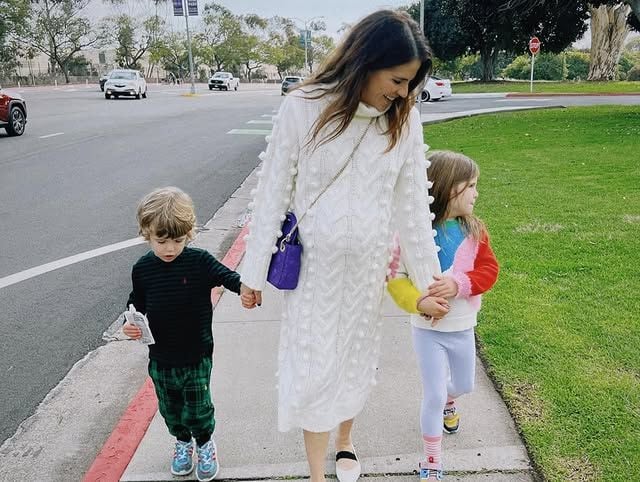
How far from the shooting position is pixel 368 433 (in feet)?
9.04

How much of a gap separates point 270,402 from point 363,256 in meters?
1.34

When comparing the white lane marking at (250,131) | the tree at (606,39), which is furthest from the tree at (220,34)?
the white lane marking at (250,131)

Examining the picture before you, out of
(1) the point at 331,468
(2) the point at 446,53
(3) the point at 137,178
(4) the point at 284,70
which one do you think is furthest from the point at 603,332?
(4) the point at 284,70

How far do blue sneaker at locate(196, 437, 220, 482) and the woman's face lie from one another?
1544mm

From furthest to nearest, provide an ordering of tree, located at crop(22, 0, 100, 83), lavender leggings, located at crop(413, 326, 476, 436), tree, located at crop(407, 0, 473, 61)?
tree, located at crop(22, 0, 100, 83), tree, located at crop(407, 0, 473, 61), lavender leggings, located at crop(413, 326, 476, 436)

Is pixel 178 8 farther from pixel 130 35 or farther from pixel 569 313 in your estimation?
pixel 569 313

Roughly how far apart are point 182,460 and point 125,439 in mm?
399

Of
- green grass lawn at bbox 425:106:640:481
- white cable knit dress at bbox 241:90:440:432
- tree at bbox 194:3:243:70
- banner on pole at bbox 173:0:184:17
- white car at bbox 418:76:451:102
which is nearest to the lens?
white cable knit dress at bbox 241:90:440:432

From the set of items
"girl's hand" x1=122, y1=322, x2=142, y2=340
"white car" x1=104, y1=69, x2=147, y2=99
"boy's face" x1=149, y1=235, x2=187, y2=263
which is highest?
"white car" x1=104, y1=69, x2=147, y2=99

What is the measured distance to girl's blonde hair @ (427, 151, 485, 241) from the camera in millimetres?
2361

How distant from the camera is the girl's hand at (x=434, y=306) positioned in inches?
82.6

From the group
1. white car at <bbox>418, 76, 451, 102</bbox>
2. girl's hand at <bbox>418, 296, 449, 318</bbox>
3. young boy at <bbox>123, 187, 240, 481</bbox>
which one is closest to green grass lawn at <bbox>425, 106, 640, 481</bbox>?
girl's hand at <bbox>418, 296, 449, 318</bbox>

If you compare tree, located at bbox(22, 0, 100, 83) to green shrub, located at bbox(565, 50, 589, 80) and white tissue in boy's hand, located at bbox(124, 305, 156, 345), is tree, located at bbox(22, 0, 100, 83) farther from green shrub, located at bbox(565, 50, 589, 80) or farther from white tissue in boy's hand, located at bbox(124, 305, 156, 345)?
white tissue in boy's hand, located at bbox(124, 305, 156, 345)

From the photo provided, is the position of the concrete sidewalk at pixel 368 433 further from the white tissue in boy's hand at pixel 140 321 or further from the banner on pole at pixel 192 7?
the banner on pole at pixel 192 7
